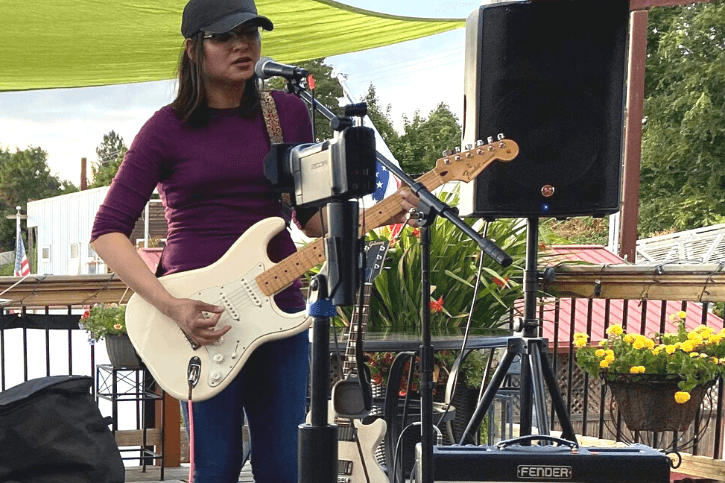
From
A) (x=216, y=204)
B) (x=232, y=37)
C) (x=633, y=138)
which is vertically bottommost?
(x=216, y=204)

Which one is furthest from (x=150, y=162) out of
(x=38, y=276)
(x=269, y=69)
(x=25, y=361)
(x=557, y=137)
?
(x=25, y=361)

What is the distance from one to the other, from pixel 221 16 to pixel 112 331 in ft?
7.53

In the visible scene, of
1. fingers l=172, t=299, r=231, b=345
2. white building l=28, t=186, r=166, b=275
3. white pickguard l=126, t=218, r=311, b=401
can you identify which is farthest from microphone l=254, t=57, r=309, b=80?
white building l=28, t=186, r=166, b=275

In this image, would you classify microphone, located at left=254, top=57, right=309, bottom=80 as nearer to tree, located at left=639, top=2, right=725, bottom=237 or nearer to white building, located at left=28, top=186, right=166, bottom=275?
tree, located at left=639, top=2, right=725, bottom=237

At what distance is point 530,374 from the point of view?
2.78 m

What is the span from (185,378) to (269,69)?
0.72 metres

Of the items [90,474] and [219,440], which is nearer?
[219,440]

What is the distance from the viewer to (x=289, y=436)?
2.03 meters

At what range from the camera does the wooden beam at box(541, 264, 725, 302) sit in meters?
3.50

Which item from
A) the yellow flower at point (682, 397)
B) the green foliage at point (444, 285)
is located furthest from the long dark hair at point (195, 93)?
the yellow flower at point (682, 397)

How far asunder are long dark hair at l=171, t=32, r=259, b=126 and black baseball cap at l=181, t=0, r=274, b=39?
0.11 feet

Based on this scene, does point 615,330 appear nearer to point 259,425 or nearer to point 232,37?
point 259,425

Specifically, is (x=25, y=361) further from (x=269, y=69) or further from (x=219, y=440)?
(x=269, y=69)

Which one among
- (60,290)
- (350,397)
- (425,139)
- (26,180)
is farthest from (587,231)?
(26,180)
